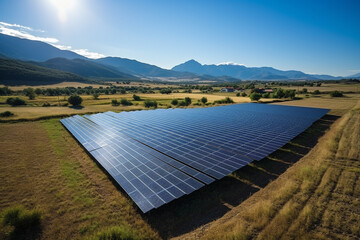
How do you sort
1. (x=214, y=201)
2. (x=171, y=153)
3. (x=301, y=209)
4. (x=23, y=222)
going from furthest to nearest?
(x=171, y=153)
(x=214, y=201)
(x=301, y=209)
(x=23, y=222)

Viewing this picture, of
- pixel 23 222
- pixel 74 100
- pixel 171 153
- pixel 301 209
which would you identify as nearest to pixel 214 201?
pixel 301 209

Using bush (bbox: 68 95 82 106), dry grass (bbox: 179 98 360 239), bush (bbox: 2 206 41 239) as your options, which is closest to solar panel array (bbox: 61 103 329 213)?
dry grass (bbox: 179 98 360 239)

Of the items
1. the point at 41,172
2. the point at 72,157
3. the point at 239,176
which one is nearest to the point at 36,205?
the point at 41,172

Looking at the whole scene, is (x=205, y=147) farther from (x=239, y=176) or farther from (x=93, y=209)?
(x=93, y=209)


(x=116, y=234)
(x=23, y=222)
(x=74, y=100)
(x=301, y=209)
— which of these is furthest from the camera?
(x=74, y=100)

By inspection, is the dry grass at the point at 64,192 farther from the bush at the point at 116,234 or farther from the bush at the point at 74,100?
the bush at the point at 74,100

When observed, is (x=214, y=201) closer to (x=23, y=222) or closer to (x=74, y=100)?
(x=23, y=222)

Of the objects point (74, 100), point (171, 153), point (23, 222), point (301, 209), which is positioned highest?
point (171, 153)

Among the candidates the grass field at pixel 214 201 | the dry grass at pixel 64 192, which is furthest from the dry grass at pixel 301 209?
the dry grass at pixel 64 192
